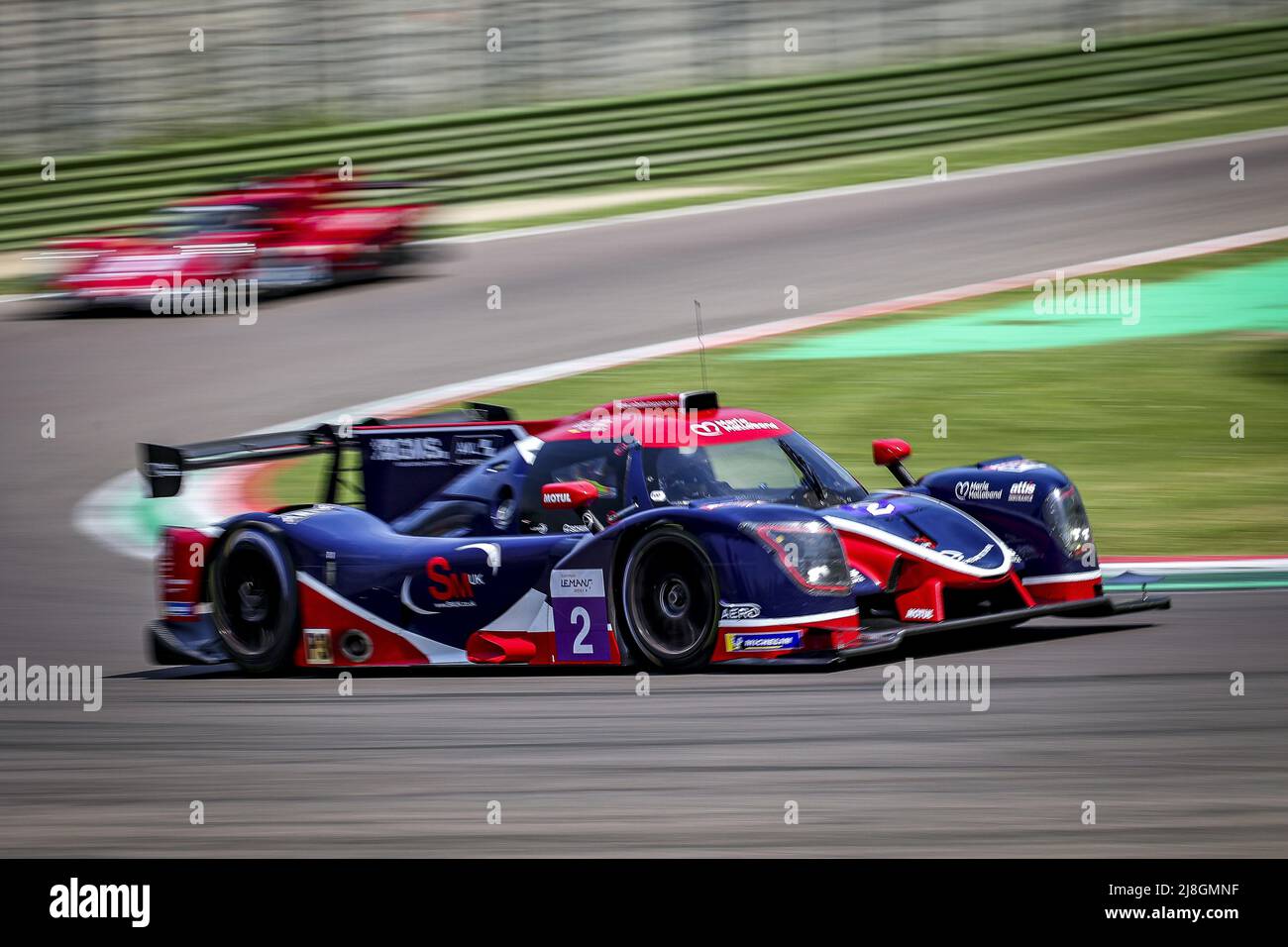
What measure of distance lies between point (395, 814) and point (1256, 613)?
4662 mm

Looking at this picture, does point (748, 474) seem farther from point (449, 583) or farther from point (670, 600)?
point (449, 583)

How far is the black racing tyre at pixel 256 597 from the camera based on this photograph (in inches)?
351

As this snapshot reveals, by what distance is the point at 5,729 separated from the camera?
7844 mm

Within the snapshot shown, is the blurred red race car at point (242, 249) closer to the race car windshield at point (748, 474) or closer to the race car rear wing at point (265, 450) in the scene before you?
the race car rear wing at point (265, 450)

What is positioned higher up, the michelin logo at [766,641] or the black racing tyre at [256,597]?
the black racing tyre at [256,597]

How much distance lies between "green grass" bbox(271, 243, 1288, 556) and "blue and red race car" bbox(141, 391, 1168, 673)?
295cm

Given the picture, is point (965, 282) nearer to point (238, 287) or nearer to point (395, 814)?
point (238, 287)

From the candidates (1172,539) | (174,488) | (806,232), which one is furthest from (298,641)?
(806,232)

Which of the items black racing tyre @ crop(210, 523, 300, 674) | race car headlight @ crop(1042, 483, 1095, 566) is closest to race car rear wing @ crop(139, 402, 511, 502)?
black racing tyre @ crop(210, 523, 300, 674)

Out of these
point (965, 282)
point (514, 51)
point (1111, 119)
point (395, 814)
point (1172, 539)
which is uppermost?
point (514, 51)

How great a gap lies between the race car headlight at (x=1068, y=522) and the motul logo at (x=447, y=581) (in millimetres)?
2684

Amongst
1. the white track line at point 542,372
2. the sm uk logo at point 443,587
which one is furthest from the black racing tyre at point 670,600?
the white track line at point 542,372

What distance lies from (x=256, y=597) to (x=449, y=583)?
1199 mm

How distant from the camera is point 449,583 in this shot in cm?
845
